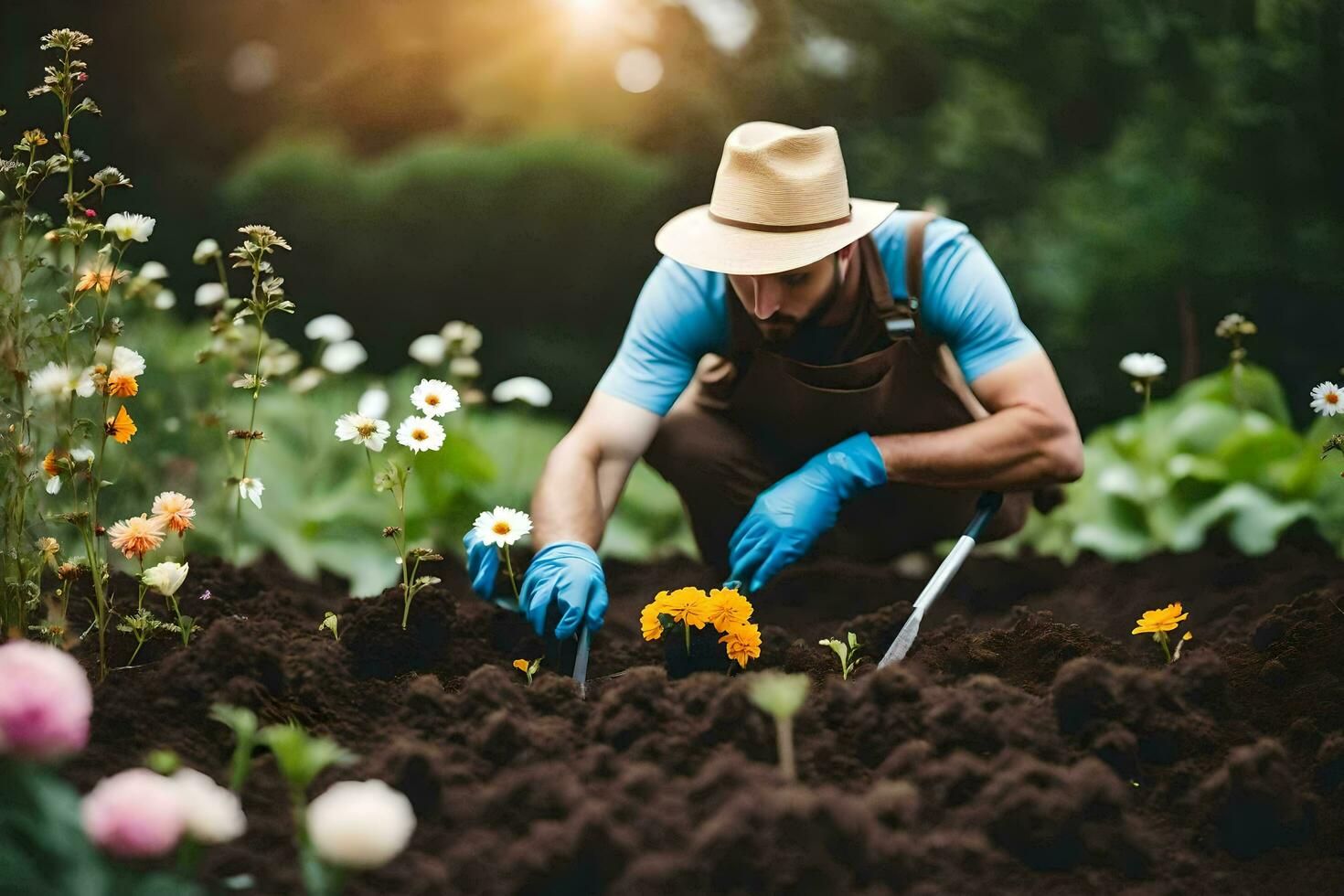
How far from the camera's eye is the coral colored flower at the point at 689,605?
6.31 ft

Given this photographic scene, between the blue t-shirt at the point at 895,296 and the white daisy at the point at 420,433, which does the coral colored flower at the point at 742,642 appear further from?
the blue t-shirt at the point at 895,296

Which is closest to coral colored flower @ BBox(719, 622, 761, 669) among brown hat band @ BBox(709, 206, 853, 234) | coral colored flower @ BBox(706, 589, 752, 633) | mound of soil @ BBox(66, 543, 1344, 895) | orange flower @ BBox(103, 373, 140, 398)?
coral colored flower @ BBox(706, 589, 752, 633)

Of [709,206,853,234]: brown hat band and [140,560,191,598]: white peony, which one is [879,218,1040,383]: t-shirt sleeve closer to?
[709,206,853,234]: brown hat band

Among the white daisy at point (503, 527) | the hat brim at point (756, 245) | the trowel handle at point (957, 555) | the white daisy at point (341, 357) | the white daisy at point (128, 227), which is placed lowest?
the trowel handle at point (957, 555)

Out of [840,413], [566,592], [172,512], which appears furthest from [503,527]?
[840,413]

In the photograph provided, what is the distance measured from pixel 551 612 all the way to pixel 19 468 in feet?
2.85

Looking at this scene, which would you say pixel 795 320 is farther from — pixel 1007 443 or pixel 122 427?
pixel 122 427

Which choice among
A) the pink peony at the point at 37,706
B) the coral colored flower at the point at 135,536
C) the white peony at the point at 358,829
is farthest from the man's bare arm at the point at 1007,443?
the pink peony at the point at 37,706

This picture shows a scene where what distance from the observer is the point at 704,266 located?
2.20m

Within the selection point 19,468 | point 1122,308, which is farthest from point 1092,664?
point 1122,308

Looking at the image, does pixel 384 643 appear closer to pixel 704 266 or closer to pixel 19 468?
pixel 19 468

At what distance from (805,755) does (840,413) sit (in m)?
1.25

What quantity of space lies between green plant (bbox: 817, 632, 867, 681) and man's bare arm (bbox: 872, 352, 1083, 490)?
0.43 meters

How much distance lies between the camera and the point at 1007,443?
2461 mm
